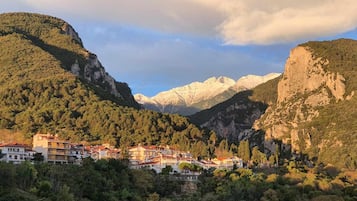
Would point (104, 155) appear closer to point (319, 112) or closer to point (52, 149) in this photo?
point (52, 149)

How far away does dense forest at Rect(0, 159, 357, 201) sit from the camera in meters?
56.9

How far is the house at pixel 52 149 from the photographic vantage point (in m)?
85.9

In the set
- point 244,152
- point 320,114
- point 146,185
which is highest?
point 320,114

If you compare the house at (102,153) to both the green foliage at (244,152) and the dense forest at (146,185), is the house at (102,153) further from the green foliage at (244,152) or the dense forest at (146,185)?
the green foliage at (244,152)

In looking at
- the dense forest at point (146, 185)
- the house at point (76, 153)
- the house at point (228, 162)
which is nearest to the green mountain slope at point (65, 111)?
the house at point (228, 162)

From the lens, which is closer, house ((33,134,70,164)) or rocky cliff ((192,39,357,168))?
house ((33,134,70,164))

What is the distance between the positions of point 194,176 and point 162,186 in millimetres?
10632

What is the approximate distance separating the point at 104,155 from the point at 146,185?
18610mm

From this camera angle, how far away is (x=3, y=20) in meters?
198

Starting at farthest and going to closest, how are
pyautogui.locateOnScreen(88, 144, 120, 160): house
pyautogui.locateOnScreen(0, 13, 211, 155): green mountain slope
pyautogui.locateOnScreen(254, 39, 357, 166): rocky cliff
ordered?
1. pyautogui.locateOnScreen(254, 39, 357, 166): rocky cliff
2. pyautogui.locateOnScreen(0, 13, 211, 155): green mountain slope
3. pyautogui.locateOnScreen(88, 144, 120, 160): house

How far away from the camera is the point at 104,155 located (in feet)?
305

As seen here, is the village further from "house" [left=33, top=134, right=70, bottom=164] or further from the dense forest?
the dense forest

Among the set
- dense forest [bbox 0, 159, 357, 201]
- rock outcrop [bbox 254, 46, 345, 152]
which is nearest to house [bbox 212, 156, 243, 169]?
dense forest [bbox 0, 159, 357, 201]

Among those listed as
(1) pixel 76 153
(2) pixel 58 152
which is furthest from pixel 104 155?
(2) pixel 58 152
